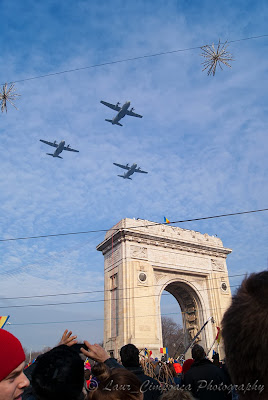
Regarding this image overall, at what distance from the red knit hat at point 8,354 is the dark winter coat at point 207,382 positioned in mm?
2627

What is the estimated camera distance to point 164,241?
2475cm

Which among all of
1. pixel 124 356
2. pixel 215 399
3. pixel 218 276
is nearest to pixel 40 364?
pixel 124 356

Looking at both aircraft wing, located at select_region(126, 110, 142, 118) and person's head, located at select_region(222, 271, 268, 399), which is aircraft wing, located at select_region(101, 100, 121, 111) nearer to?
aircraft wing, located at select_region(126, 110, 142, 118)

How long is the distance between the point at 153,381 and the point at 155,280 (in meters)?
20.8

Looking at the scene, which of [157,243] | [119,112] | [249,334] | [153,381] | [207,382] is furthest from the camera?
[119,112]

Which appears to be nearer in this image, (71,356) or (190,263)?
(71,356)

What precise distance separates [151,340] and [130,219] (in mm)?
9008

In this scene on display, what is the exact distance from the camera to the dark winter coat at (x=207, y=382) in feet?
12.2

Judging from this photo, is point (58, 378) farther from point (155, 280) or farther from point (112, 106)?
point (112, 106)

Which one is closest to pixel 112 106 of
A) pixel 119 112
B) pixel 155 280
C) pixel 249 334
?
pixel 119 112

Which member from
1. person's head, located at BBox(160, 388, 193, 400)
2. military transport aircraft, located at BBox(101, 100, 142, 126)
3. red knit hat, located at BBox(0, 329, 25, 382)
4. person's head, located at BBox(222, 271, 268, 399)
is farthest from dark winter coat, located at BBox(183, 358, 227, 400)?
military transport aircraft, located at BBox(101, 100, 142, 126)

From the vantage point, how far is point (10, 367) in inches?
73.7

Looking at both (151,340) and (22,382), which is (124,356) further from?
(151,340)

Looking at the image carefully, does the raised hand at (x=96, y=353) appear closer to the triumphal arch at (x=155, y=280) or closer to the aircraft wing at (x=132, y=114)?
the triumphal arch at (x=155, y=280)
